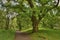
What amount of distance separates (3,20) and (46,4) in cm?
2041

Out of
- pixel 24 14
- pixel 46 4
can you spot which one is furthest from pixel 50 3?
pixel 24 14

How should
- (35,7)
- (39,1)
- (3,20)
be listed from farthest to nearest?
(3,20) → (39,1) → (35,7)

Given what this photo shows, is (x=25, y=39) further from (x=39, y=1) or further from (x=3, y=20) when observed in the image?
(x=3, y=20)

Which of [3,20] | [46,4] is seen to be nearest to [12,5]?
[46,4]

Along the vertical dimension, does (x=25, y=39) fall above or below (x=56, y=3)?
below

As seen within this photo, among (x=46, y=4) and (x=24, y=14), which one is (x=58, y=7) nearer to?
(x=46, y=4)

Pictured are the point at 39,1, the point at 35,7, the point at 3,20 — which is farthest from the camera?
the point at 3,20

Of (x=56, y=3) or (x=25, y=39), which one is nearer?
(x=25, y=39)

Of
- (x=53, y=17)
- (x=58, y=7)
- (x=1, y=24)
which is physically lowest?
(x=1, y=24)

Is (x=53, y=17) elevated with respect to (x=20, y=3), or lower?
lower

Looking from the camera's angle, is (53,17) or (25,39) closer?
(25,39)

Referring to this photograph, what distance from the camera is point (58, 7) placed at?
20.3 meters

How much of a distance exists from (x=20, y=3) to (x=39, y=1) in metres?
2.49

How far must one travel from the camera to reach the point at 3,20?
1510 inches
